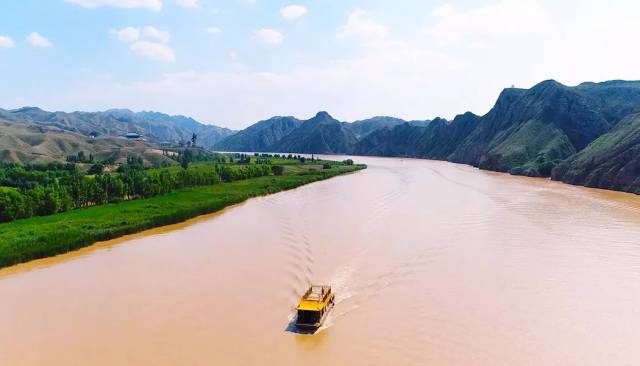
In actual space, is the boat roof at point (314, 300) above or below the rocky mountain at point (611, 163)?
below

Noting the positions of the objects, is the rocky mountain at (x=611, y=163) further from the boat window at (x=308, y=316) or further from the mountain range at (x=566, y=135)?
the boat window at (x=308, y=316)

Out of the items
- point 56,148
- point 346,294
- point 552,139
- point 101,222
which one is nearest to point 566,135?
point 552,139

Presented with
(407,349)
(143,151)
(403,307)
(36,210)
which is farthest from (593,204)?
(143,151)

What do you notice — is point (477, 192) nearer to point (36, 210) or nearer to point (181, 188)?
point (181, 188)

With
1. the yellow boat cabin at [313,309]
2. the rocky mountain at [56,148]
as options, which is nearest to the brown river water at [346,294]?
the yellow boat cabin at [313,309]

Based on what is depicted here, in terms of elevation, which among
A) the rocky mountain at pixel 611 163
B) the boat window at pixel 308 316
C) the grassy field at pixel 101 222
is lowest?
the grassy field at pixel 101 222

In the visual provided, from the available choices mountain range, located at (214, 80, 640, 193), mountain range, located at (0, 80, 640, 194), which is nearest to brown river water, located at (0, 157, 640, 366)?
mountain range, located at (214, 80, 640, 193)
